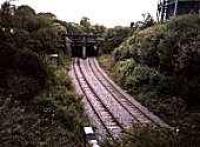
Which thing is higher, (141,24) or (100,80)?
(141,24)

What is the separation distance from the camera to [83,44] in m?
57.0

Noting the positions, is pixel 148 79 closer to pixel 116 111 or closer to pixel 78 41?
pixel 116 111

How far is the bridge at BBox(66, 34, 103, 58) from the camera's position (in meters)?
57.4

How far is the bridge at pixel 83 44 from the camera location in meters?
57.4

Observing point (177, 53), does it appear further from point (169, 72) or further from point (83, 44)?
point (83, 44)

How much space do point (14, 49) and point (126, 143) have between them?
9575 millimetres

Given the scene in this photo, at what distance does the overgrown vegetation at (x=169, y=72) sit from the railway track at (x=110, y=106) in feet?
2.83

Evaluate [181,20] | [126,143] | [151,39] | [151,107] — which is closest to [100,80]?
[151,39]

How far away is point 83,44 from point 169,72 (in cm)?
2897

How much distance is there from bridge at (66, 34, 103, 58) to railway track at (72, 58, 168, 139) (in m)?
19.0

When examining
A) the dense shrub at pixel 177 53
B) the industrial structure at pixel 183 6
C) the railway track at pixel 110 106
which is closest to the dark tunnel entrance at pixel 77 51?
the industrial structure at pixel 183 6

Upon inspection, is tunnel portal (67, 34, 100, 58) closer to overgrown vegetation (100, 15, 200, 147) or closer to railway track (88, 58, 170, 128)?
railway track (88, 58, 170, 128)

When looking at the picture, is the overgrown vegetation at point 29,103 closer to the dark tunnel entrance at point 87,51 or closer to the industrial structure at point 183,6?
the industrial structure at point 183,6

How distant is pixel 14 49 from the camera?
2017 cm
